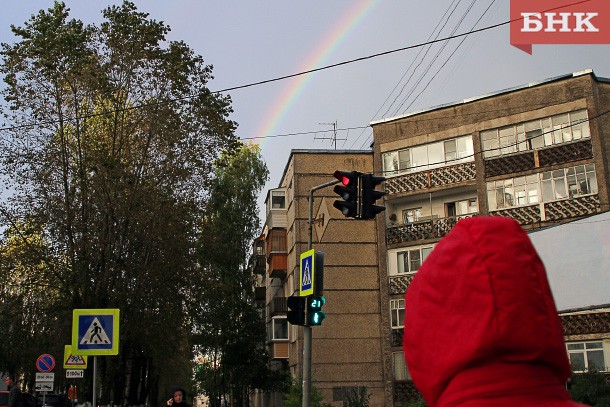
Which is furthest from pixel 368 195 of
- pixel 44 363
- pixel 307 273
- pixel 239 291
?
pixel 239 291

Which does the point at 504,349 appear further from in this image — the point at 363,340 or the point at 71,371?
the point at 363,340

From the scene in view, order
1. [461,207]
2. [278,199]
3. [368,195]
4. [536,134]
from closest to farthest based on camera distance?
1. [368,195]
2. [536,134]
3. [461,207]
4. [278,199]

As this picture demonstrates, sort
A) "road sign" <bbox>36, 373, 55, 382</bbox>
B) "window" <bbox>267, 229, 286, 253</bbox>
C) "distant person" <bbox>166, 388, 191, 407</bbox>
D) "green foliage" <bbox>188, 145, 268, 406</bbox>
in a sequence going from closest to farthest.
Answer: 1. "distant person" <bbox>166, 388, 191, 407</bbox>
2. "road sign" <bbox>36, 373, 55, 382</bbox>
3. "green foliage" <bbox>188, 145, 268, 406</bbox>
4. "window" <bbox>267, 229, 286, 253</bbox>

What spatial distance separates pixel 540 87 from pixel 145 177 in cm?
1974

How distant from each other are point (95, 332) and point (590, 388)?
655 inches

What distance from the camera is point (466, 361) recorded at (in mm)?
1202

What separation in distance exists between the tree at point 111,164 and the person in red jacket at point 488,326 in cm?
2682

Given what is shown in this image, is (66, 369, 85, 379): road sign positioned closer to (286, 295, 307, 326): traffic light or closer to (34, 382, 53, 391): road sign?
(34, 382, 53, 391): road sign

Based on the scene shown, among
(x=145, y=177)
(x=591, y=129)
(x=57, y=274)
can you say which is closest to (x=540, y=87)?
(x=591, y=129)

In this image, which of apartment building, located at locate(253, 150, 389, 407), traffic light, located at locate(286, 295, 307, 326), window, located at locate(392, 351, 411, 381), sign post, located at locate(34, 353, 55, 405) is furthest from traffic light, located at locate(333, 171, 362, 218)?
window, located at locate(392, 351, 411, 381)

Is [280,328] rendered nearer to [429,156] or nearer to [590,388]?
[429,156]

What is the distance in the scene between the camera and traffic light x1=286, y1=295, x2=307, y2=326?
16.8 meters

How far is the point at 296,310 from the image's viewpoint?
1694 cm

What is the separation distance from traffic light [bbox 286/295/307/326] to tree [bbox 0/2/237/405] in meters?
12.2
